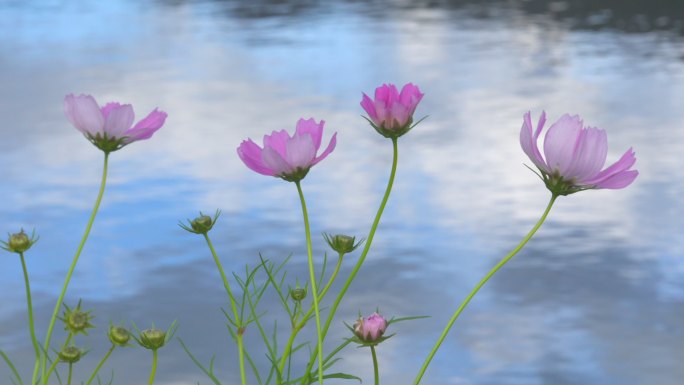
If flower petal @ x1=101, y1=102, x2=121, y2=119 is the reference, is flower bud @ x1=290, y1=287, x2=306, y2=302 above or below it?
below

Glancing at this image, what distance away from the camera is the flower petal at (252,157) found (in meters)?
0.99

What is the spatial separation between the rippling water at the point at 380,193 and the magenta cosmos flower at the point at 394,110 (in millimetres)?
1721

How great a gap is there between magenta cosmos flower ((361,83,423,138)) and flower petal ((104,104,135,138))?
0.23 m

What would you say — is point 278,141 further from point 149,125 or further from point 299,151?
point 149,125

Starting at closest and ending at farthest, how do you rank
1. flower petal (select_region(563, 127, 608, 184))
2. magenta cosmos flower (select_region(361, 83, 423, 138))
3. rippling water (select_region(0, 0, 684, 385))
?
flower petal (select_region(563, 127, 608, 184)) < magenta cosmos flower (select_region(361, 83, 423, 138)) < rippling water (select_region(0, 0, 684, 385))

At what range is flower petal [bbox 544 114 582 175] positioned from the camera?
36.7 inches

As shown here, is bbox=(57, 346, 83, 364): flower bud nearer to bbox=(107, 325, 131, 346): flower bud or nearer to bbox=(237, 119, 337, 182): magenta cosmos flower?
bbox=(107, 325, 131, 346): flower bud

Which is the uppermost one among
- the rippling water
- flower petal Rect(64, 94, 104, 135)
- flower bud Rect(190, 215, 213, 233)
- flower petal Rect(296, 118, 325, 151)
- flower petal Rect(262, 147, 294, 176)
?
flower petal Rect(64, 94, 104, 135)

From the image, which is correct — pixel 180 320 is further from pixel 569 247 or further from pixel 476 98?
pixel 476 98

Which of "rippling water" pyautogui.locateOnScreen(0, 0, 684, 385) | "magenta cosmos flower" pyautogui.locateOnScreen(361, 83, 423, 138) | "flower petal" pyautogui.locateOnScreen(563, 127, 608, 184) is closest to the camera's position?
"flower petal" pyautogui.locateOnScreen(563, 127, 608, 184)

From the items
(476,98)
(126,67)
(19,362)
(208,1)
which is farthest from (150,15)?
(19,362)

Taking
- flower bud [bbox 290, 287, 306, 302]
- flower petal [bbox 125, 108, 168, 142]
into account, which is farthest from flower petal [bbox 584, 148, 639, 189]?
flower petal [bbox 125, 108, 168, 142]

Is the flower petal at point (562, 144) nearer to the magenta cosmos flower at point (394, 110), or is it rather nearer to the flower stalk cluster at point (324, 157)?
the flower stalk cluster at point (324, 157)

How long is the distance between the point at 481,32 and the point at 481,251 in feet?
13.7
